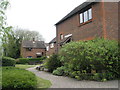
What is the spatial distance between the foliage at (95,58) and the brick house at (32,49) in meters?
37.5

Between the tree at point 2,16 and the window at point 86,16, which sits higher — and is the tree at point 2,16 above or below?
below

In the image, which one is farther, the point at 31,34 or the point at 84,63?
the point at 31,34

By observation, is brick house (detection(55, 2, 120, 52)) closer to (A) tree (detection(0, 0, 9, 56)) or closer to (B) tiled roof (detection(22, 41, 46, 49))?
(A) tree (detection(0, 0, 9, 56))

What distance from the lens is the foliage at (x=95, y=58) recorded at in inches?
337

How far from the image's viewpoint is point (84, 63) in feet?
30.0

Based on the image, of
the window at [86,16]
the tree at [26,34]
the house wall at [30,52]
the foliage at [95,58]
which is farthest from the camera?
the tree at [26,34]

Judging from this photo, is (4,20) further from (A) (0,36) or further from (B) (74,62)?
(B) (74,62)

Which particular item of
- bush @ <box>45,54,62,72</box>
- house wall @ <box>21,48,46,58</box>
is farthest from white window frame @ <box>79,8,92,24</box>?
house wall @ <box>21,48,46,58</box>

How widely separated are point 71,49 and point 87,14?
6604 millimetres

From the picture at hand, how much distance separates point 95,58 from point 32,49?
3974 cm

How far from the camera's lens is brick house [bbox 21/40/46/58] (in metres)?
45.0

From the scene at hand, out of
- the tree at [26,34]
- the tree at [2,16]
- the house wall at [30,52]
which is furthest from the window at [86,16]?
the tree at [26,34]

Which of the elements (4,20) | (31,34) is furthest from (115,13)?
(31,34)

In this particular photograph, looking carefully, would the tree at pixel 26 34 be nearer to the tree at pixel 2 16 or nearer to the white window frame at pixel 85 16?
the white window frame at pixel 85 16
